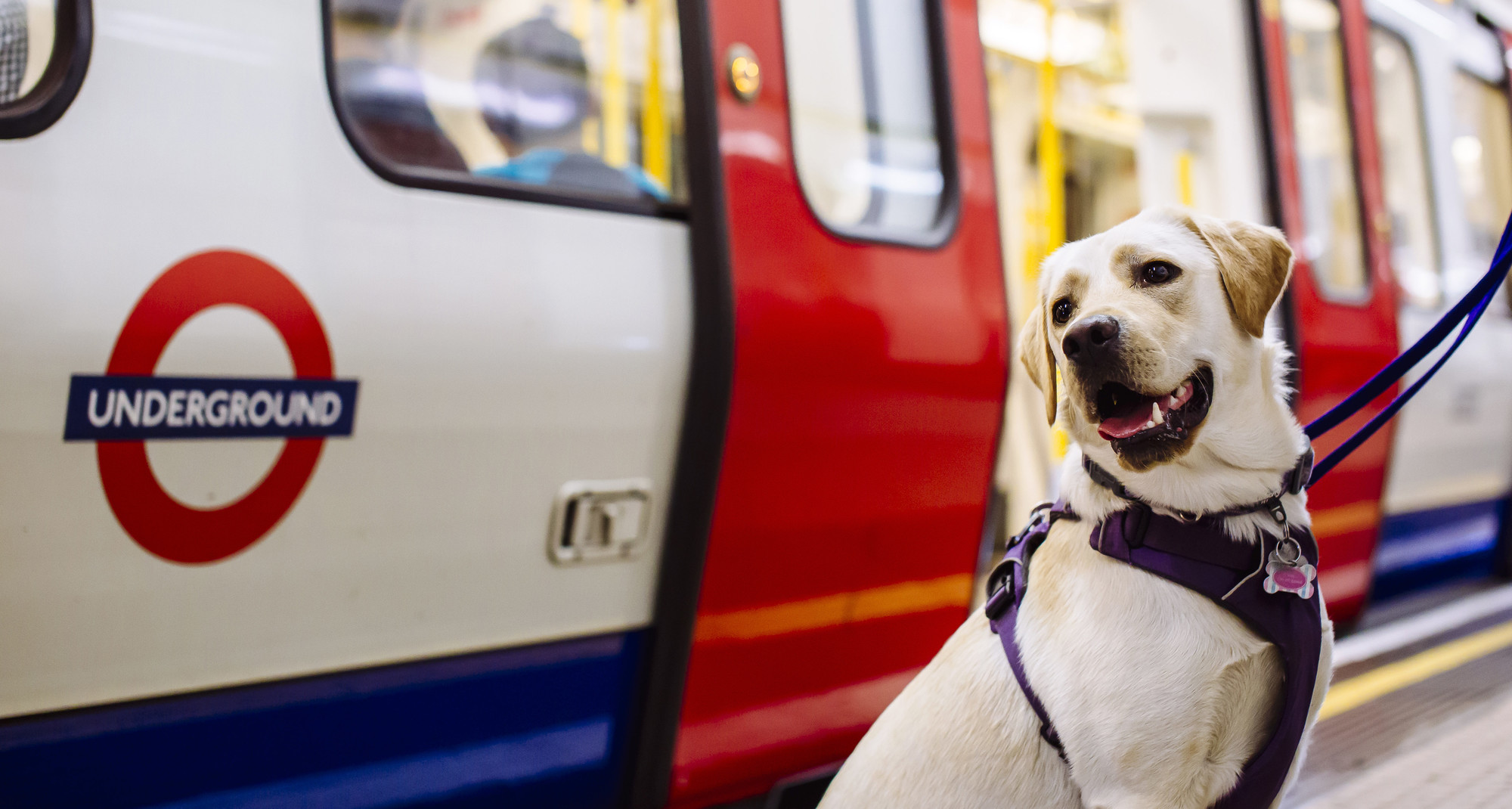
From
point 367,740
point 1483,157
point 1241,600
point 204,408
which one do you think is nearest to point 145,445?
point 204,408

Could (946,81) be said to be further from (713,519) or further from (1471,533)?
(1471,533)

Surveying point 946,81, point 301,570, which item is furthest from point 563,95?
point 301,570

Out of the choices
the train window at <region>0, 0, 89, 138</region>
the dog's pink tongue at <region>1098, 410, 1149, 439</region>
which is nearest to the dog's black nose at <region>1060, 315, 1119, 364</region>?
the dog's pink tongue at <region>1098, 410, 1149, 439</region>

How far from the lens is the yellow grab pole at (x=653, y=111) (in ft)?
8.15

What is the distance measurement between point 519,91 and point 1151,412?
1890 mm

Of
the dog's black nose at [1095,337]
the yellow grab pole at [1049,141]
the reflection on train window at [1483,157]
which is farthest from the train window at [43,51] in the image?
the reflection on train window at [1483,157]

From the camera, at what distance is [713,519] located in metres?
2.15

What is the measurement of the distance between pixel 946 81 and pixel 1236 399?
4.95ft

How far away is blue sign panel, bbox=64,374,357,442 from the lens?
4.91 ft

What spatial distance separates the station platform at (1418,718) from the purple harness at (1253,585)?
4.46 ft

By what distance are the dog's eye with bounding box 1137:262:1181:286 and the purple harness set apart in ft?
1.05

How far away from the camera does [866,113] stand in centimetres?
263

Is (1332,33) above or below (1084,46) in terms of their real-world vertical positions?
below

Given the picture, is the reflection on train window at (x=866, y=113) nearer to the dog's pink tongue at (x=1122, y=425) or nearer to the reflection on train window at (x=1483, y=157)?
the dog's pink tongue at (x=1122, y=425)
